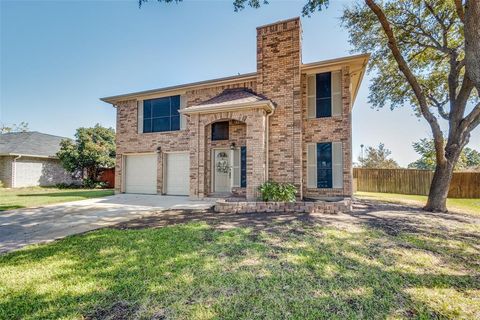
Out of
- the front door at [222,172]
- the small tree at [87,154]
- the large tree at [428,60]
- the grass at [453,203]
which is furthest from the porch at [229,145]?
the small tree at [87,154]

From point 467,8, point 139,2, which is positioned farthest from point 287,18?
point 467,8

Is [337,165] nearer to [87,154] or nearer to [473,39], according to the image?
[473,39]

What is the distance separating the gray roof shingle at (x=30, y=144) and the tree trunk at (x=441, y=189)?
86.1ft

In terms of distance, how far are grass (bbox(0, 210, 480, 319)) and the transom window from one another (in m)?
8.62

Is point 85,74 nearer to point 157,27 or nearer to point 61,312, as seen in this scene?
point 157,27

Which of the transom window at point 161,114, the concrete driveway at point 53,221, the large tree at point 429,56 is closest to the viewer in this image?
the concrete driveway at point 53,221

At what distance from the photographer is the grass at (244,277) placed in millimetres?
2514

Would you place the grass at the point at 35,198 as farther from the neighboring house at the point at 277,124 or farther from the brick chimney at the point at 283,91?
the brick chimney at the point at 283,91

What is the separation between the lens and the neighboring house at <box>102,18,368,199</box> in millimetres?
9742

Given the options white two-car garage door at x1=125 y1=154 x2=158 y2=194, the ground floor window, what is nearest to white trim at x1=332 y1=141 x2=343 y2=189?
the ground floor window


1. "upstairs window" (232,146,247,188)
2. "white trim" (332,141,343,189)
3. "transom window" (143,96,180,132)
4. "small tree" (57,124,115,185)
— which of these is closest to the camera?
"white trim" (332,141,343,189)

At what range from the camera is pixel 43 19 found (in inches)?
435

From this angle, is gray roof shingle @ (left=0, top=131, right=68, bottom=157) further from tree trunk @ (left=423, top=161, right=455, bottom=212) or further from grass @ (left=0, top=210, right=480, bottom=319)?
tree trunk @ (left=423, top=161, right=455, bottom=212)

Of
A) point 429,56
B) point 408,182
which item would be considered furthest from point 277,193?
point 408,182
